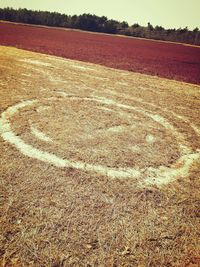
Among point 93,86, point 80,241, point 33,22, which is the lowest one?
point 80,241

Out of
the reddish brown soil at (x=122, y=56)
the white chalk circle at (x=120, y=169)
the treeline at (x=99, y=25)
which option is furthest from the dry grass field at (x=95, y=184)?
the treeline at (x=99, y=25)

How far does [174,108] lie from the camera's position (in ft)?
31.2

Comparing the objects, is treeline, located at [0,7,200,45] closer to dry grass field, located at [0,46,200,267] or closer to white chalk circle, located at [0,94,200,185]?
dry grass field, located at [0,46,200,267]

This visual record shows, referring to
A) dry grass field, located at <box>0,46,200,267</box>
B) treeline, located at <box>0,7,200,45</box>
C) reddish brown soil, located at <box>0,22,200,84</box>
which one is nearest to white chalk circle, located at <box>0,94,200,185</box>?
dry grass field, located at <box>0,46,200,267</box>

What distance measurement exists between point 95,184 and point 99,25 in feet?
397

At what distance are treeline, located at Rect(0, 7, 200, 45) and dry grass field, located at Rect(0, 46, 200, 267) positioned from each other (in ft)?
344

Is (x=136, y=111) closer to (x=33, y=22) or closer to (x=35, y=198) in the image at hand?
(x=35, y=198)

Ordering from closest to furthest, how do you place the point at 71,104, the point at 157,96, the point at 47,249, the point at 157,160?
the point at 47,249, the point at 157,160, the point at 71,104, the point at 157,96

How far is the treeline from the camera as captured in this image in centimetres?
10231

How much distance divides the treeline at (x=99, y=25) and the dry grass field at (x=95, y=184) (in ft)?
344

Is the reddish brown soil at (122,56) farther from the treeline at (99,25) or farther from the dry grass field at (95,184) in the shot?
the treeline at (99,25)

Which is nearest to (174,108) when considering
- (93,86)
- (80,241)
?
(93,86)

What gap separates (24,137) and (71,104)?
3.07 meters

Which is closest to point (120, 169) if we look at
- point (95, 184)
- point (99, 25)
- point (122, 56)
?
point (95, 184)
